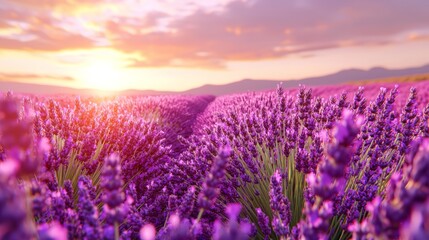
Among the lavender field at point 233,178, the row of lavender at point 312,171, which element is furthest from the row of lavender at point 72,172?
the row of lavender at point 312,171

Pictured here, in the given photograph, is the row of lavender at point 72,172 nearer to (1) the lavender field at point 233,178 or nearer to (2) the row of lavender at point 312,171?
(1) the lavender field at point 233,178

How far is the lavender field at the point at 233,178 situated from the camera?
2.23 ft

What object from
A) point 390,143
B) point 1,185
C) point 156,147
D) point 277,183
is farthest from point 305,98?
point 1,185

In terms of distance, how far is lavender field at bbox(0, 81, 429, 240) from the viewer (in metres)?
0.68

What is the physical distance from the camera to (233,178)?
8.42ft

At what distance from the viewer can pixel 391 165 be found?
269 centimetres

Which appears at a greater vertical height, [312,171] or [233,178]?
[312,171]

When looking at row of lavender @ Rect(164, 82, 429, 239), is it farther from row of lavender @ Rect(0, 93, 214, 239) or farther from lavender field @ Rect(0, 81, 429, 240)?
row of lavender @ Rect(0, 93, 214, 239)

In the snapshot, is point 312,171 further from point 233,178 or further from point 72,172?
point 72,172

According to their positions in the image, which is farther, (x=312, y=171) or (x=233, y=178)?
(x=233, y=178)

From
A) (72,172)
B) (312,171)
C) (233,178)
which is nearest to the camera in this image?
(312,171)

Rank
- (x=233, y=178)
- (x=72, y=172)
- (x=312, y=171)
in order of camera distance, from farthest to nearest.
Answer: (x=72, y=172), (x=233, y=178), (x=312, y=171)

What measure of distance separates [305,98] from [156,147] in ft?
5.47

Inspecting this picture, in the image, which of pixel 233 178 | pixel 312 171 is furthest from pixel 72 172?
pixel 312 171
